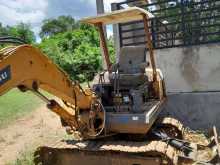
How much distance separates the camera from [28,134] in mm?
10836

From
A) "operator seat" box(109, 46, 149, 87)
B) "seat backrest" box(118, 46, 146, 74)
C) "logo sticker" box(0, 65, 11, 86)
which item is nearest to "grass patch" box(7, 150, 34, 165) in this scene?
"operator seat" box(109, 46, 149, 87)

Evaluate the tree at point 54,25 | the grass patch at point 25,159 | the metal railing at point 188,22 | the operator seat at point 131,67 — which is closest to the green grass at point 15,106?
the grass patch at point 25,159

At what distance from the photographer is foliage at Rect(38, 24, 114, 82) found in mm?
22688

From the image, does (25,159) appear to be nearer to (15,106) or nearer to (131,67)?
(131,67)

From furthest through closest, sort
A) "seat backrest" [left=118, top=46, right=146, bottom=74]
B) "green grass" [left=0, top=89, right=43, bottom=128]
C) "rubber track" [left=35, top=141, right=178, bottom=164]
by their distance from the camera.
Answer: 1. "green grass" [left=0, top=89, right=43, bottom=128]
2. "seat backrest" [left=118, top=46, right=146, bottom=74]
3. "rubber track" [left=35, top=141, right=178, bottom=164]

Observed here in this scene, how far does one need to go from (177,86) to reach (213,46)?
136 centimetres

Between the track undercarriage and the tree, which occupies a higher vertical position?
the tree

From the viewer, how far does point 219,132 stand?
390 inches

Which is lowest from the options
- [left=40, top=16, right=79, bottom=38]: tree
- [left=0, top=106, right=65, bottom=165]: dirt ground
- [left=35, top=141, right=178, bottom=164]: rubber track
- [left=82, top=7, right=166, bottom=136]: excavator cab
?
[left=0, top=106, right=65, bottom=165]: dirt ground

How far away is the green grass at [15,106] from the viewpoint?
42.1 feet

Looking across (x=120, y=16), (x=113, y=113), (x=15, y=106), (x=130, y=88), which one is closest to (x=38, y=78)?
(x=113, y=113)

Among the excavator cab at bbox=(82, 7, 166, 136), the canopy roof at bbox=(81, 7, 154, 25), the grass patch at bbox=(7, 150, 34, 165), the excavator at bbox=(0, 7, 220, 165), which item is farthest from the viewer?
the grass patch at bbox=(7, 150, 34, 165)

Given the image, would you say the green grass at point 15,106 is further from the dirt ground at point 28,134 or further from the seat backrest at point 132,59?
the seat backrest at point 132,59

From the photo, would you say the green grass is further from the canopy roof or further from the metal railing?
the canopy roof
